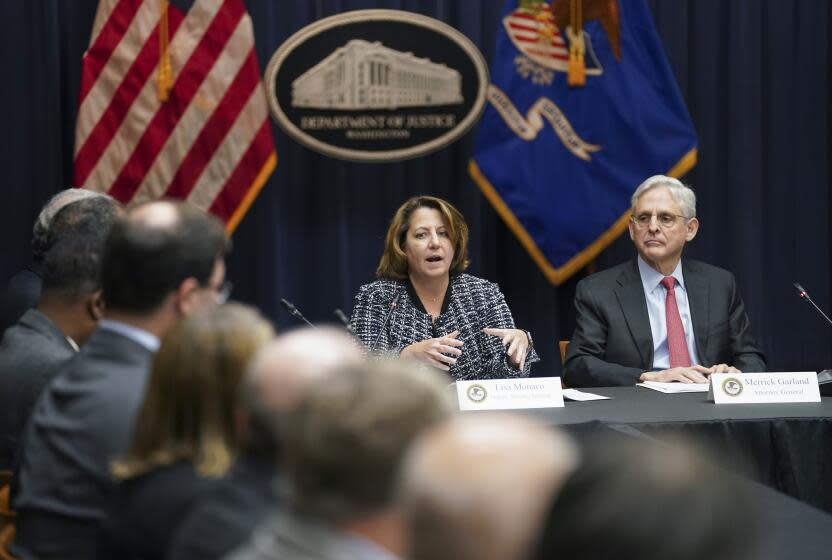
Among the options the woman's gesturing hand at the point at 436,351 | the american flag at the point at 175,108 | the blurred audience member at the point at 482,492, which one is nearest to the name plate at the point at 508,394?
the woman's gesturing hand at the point at 436,351

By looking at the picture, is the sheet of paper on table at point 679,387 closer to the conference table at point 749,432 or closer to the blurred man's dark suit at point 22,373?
the conference table at point 749,432

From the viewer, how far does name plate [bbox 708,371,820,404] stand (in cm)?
371

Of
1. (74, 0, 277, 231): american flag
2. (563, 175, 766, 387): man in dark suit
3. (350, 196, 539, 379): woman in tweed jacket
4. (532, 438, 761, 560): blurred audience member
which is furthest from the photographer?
(74, 0, 277, 231): american flag

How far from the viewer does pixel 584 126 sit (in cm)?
522

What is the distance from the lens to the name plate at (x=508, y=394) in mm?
3516

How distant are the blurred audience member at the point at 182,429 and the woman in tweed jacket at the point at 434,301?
247cm

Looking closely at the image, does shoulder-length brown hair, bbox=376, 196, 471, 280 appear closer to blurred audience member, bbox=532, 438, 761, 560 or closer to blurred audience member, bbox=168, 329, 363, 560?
blurred audience member, bbox=168, 329, 363, 560

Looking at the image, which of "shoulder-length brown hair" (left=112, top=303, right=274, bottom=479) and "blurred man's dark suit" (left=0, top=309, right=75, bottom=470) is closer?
"shoulder-length brown hair" (left=112, top=303, right=274, bottom=479)

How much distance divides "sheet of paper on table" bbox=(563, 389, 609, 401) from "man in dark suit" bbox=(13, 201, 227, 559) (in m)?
1.92

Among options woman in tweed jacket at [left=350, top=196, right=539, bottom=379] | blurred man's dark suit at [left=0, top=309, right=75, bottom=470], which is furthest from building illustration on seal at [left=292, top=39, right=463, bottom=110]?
blurred man's dark suit at [left=0, top=309, right=75, bottom=470]

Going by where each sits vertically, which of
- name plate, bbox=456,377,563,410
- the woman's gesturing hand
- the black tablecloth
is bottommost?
the black tablecloth

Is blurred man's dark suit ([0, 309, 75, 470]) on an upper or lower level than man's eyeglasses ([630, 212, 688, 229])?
lower

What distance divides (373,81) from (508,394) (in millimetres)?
1983

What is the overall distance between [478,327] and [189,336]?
2.77 m
